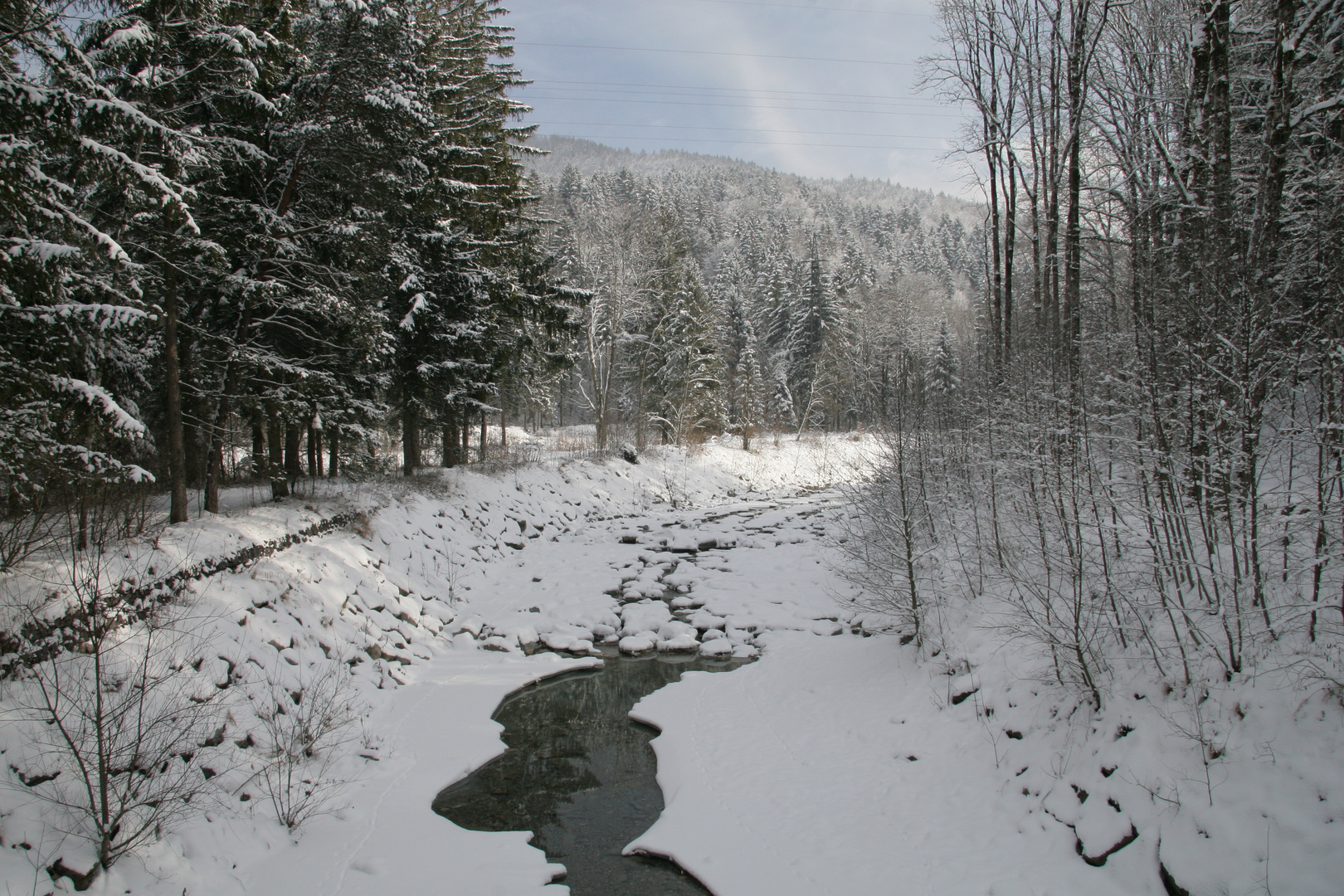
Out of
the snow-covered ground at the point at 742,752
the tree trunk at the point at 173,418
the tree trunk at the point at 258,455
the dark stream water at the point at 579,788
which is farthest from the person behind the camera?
the tree trunk at the point at 258,455

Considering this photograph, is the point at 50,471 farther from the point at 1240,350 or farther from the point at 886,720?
the point at 1240,350

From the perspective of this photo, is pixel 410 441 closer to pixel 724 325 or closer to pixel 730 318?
pixel 730 318

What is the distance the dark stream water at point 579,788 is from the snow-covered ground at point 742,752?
0.67 feet

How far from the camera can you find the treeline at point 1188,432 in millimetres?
4398

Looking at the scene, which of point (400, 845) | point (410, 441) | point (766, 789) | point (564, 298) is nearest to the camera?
point (400, 845)

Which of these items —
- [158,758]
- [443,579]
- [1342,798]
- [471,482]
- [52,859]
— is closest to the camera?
[1342,798]

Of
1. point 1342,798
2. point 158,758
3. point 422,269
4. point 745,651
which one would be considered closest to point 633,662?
point 745,651

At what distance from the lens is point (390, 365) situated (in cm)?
1329

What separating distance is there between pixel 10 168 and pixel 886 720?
9.51 meters

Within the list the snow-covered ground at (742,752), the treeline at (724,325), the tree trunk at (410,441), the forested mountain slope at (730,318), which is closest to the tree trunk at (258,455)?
the snow-covered ground at (742,752)

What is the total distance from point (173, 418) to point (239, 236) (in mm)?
3227

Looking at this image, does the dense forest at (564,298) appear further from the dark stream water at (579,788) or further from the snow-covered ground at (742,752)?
the dark stream water at (579,788)

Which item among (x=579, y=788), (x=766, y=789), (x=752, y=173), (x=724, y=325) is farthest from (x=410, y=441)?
(x=752, y=173)

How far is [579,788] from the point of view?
20.2 feet
